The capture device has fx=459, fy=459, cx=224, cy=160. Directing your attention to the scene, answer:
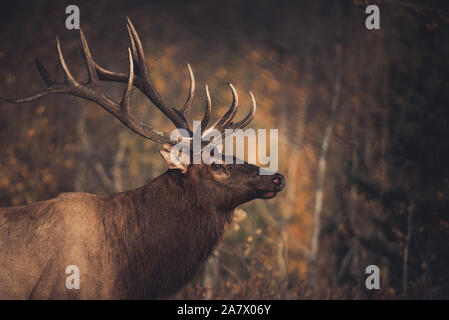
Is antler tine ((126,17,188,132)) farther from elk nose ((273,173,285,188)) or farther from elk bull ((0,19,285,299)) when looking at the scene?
elk nose ((273,173,285,188))

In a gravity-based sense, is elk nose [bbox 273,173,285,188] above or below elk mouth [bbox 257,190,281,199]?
above

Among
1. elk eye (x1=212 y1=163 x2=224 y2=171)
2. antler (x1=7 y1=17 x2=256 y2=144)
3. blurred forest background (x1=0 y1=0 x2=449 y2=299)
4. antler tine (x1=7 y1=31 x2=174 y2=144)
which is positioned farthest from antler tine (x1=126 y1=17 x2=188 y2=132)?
blurred forest background (x1=0 y1=0 x2=449 y2=299)

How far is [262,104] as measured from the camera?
30.2 ft

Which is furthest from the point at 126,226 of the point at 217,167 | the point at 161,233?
the point at 217,167

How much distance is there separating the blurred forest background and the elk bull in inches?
44.2

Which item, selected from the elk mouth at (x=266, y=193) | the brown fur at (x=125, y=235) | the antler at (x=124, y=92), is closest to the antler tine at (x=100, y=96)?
the antler at (x=124, y=92)

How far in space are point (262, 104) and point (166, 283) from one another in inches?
237

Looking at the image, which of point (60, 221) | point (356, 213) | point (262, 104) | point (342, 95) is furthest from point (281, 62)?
point (60, 221)

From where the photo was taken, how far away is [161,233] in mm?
3686

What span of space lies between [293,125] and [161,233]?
6226 millimetres

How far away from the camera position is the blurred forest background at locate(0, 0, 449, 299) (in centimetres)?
564
